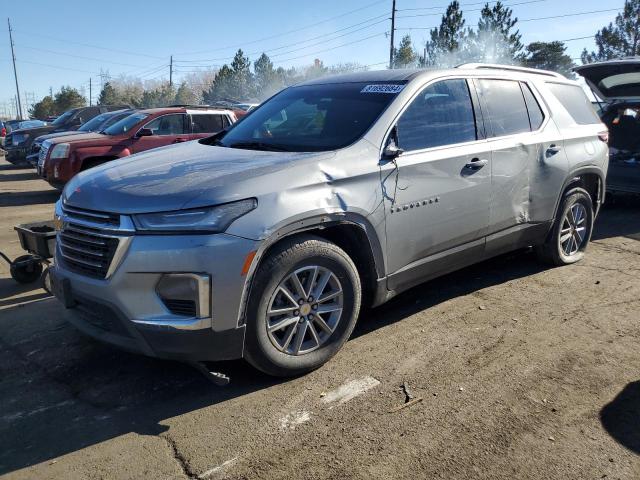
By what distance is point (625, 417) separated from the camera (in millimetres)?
2945

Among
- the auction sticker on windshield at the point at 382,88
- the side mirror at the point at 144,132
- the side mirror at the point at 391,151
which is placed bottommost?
the side mirror at the point at 144,132

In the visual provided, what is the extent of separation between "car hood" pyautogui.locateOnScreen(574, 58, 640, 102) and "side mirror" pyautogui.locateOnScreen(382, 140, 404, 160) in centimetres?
517

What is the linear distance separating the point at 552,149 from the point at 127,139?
792 centimetres

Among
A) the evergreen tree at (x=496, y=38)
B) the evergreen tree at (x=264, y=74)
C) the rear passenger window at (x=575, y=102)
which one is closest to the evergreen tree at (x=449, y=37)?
the evergreen tree at (x=496, y=38)

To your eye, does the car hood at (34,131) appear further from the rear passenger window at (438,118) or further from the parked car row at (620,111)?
the rear passenger window at (438,118)

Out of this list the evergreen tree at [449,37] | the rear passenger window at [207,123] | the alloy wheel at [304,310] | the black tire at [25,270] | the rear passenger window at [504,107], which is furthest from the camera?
the evergreen tree at [449,37]

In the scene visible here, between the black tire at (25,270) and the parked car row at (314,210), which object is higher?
the parked car row at (314,210)

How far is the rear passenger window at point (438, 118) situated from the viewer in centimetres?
382

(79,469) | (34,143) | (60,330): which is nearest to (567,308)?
(79,469)

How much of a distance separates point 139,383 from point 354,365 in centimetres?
136

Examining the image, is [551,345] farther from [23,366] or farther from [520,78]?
[23,366]

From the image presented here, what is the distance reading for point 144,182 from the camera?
310cm

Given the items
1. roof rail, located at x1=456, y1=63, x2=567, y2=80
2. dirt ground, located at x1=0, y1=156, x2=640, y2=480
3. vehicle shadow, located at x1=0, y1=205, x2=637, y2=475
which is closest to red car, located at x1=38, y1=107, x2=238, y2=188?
dirt ground, located at x1=0, y1=156, x2=640, y2=480

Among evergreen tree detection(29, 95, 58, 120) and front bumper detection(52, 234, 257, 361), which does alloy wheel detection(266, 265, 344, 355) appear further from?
evergreen tree detection(29, 95, 58, 120)
